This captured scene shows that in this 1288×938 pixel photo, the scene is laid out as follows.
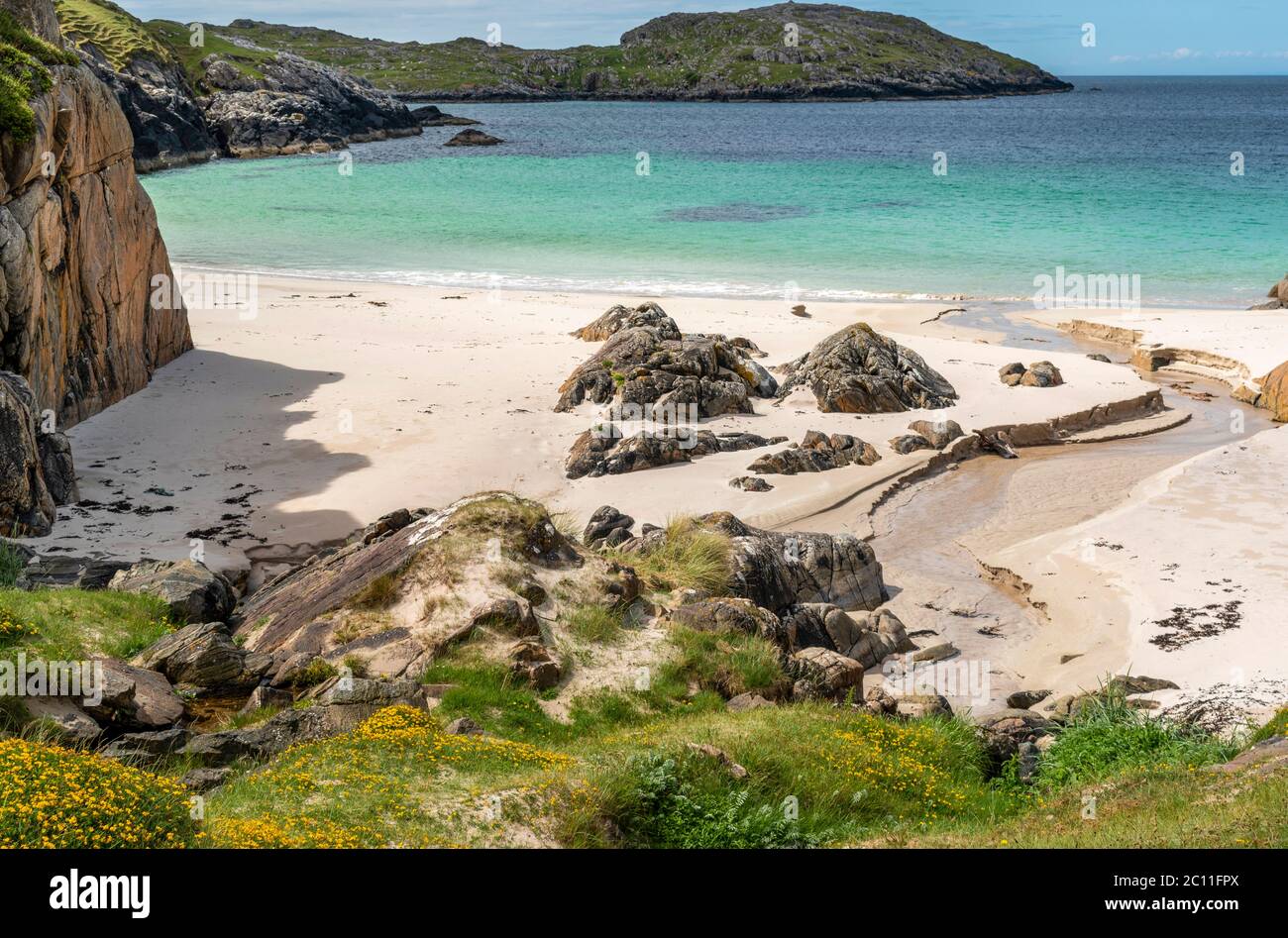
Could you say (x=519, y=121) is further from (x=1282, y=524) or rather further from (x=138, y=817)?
(x=138, y=817)

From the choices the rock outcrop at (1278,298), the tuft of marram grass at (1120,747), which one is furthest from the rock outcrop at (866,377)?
the rock outcrop at (1278,298)

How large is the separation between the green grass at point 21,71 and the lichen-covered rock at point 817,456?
43.5 feet

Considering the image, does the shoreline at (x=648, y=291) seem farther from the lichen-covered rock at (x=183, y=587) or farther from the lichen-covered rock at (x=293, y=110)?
the lichen-covered rock at (x=293, y=110)

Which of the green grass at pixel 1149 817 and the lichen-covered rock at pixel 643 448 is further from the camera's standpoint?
the lichen-covered rock at pixel 643 448

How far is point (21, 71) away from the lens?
20.0 meters

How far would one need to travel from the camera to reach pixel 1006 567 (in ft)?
56.2

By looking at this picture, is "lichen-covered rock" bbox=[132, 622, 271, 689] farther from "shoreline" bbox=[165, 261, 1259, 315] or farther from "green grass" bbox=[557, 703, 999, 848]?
"shoreline" bbox=[165, 261, 1259, 315]

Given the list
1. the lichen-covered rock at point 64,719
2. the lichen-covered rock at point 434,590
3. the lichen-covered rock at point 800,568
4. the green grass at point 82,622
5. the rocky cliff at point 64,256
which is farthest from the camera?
the rocky cliff at point 64,256

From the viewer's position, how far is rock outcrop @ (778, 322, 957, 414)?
2439cm

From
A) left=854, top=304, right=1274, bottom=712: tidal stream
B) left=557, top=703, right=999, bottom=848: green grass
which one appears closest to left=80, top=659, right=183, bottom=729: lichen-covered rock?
left=557, top=703, right=999, bottom=848: green grass

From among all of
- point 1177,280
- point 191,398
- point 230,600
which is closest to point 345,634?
point 230,600

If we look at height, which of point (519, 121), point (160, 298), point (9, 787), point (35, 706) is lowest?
point (35, 706)

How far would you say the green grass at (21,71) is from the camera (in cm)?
1881

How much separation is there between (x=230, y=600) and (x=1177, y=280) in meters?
36.6
